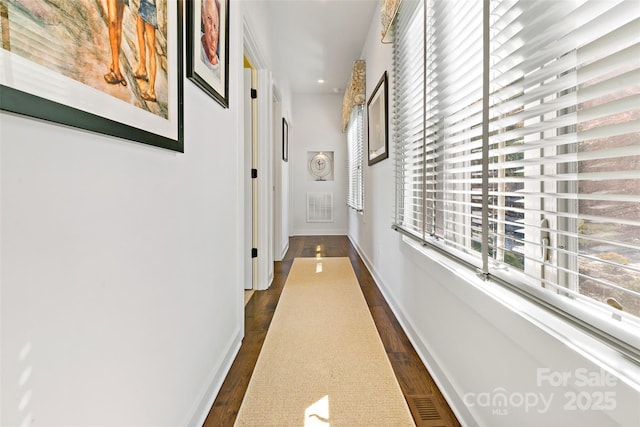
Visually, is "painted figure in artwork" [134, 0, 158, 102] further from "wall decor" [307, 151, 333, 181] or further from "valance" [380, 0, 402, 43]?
"wall decor" [307, 151, 333, 181]

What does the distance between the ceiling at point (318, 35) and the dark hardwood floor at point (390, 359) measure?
2.80m

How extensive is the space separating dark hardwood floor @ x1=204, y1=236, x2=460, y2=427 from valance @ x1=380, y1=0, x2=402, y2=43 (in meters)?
2.12

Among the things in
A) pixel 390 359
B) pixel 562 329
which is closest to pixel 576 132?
pixel 562 329

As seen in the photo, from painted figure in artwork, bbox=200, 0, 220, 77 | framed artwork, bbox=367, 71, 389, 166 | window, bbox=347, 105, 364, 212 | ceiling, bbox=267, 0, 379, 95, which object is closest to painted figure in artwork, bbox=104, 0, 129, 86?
painted figure in artwork, bbox=200, 0, 220, 77

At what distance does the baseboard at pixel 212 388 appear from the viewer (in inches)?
50.1

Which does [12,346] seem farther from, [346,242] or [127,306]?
[346,242]

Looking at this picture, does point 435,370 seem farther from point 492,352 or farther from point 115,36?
point 115,36

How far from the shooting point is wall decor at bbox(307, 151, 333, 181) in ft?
21.7

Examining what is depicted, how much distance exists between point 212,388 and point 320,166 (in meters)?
5.47

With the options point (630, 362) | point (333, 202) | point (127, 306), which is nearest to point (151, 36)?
point (127, 306)

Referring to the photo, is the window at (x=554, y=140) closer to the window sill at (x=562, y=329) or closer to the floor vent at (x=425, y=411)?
the window sill at (x=562, y=329)

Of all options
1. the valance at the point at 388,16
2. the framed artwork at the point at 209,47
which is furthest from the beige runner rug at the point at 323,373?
Result: the valance at the point at 388,16

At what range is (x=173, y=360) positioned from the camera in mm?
1100

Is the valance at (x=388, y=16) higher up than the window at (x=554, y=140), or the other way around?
the valance at (x=388, y=16)
